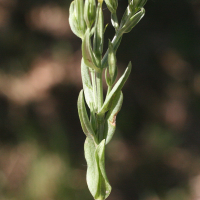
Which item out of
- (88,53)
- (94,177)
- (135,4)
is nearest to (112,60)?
(88,53)

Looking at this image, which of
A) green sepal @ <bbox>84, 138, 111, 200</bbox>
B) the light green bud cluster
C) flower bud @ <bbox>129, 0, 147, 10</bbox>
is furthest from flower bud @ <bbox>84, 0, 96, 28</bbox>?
green sepal @ <bbox>84, 138, 111, 200</bbox>

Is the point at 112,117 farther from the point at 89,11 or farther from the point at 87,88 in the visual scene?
the point at 89,11

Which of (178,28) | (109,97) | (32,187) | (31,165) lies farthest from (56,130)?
(109,97)

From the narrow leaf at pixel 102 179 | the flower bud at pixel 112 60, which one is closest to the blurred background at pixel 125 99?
the narrow leaf at pixel 102 179

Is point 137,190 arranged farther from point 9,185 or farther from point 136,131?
point 9,185

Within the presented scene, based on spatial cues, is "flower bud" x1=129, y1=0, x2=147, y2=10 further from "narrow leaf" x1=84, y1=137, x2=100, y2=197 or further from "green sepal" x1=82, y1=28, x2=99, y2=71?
"narrow leaf" x1=84, y1=137, x2=100, y2=197
